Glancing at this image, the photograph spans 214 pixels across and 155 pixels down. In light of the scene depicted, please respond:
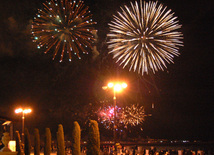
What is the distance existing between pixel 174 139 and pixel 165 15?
50.3 meters

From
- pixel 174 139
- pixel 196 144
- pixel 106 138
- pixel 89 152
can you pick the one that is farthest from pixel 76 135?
pixel 174 139

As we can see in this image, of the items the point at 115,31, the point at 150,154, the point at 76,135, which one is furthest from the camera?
the point at 150,154

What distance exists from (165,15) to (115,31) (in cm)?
337

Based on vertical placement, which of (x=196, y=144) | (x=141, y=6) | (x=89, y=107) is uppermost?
(x=141, y=6)

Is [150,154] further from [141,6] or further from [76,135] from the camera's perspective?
[141,6]

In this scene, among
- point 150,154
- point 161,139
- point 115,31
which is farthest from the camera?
point 161,139

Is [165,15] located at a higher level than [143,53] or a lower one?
higher

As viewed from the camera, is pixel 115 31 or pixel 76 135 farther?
pixel 115 31

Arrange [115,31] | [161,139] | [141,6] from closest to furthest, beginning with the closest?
1. [141,6]
2. [115,31]
3. [161,139]

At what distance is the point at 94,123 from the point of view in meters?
14.9

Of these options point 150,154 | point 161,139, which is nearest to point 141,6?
point 150,154

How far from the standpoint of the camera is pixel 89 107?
51.0 metres

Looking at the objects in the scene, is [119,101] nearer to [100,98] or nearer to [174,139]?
[100,98]

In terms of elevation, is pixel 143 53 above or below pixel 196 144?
above
